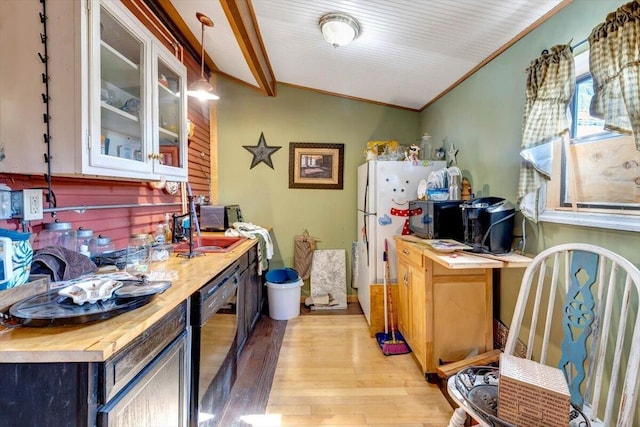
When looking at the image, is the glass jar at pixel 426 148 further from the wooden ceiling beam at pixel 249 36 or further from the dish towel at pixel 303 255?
the wooden ceiling beam at pixel 249 36

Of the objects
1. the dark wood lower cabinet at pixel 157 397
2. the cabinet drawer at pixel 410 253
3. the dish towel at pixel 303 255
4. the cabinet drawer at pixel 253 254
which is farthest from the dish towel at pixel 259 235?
the dark wood lower cabinet at pixel 157 397

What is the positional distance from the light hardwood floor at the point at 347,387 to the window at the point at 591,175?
1380 millimetres

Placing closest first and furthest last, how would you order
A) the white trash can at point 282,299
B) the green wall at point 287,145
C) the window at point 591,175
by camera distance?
the window at point 591,175
the white trash can at point 282,299
the green wall at point 287,145

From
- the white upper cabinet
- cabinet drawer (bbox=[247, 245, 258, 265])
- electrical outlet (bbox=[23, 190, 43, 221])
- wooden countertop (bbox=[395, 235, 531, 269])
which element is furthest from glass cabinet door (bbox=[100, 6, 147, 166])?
wooden countertop (bbox=[395, 235, 531, 269])

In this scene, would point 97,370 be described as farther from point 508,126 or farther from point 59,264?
point 508,126

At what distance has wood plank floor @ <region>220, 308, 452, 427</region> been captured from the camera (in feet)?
5.80

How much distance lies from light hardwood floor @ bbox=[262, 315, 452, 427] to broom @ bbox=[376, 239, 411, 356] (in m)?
0.06

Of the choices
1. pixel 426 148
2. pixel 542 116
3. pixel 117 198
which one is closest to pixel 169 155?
pixel 117 198

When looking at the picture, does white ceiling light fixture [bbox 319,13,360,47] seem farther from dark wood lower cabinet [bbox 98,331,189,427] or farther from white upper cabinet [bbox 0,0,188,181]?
dark wood lower cabinet [bbox 98,331,189,427]

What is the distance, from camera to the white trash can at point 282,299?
3111mm

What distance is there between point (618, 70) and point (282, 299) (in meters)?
2.91

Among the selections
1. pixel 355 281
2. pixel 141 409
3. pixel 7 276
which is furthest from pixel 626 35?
pixel 355 281

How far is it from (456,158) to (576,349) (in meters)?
1.93

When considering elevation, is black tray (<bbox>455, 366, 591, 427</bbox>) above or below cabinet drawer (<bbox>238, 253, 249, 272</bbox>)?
A: below
